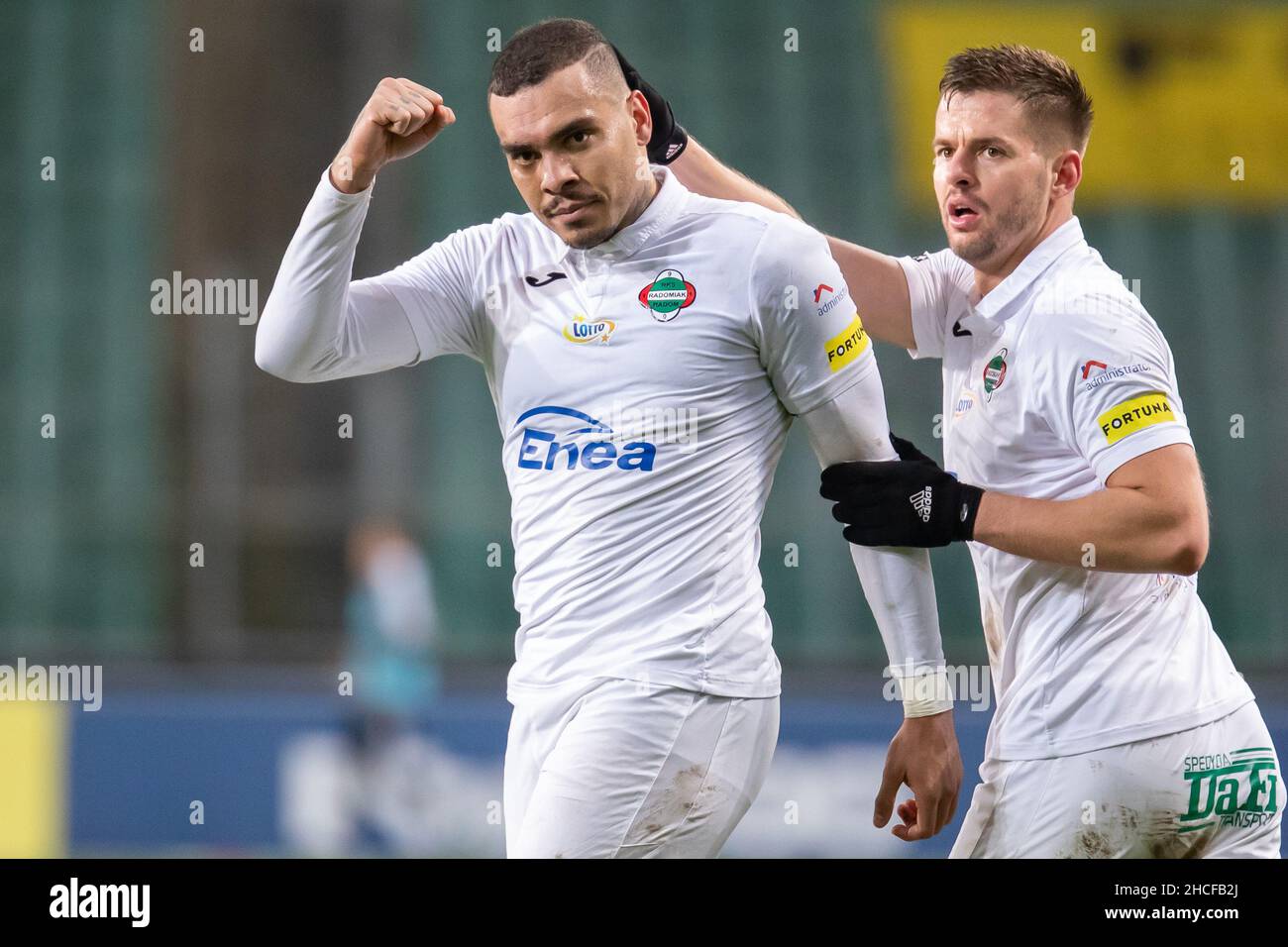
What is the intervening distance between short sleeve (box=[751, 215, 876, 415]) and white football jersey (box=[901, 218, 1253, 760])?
437 millimetres

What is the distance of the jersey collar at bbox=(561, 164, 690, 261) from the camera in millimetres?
3504

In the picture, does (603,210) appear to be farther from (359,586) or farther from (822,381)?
(359,586)

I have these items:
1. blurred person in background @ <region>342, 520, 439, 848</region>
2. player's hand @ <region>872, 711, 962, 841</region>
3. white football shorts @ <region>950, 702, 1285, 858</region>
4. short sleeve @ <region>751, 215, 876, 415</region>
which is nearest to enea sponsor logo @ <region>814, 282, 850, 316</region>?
short sleeve @ <region>751, 215, 876, 415</region>

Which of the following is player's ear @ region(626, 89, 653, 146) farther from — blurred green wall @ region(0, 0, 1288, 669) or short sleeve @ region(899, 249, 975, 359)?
blurred green wall @ region(0, 0, 1288, 669)

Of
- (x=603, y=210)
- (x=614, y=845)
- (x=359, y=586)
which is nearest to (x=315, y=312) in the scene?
(x=603, y=210)

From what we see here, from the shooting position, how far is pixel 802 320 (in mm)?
3389

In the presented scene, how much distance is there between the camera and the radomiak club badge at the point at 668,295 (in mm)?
3424

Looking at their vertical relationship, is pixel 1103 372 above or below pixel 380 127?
below

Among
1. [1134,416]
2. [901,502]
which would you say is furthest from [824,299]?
[1134,416]

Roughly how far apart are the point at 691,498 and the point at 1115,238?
720 cm

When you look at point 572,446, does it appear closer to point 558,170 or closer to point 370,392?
point 558,170

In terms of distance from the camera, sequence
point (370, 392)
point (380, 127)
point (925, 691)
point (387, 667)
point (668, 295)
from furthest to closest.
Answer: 1. point (370, 392)
2. point (387, 667)
3. point (925, 691)
4. point (668, 295)
5. point (380, 127)

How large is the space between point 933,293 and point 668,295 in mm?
896

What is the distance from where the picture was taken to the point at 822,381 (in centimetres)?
343
